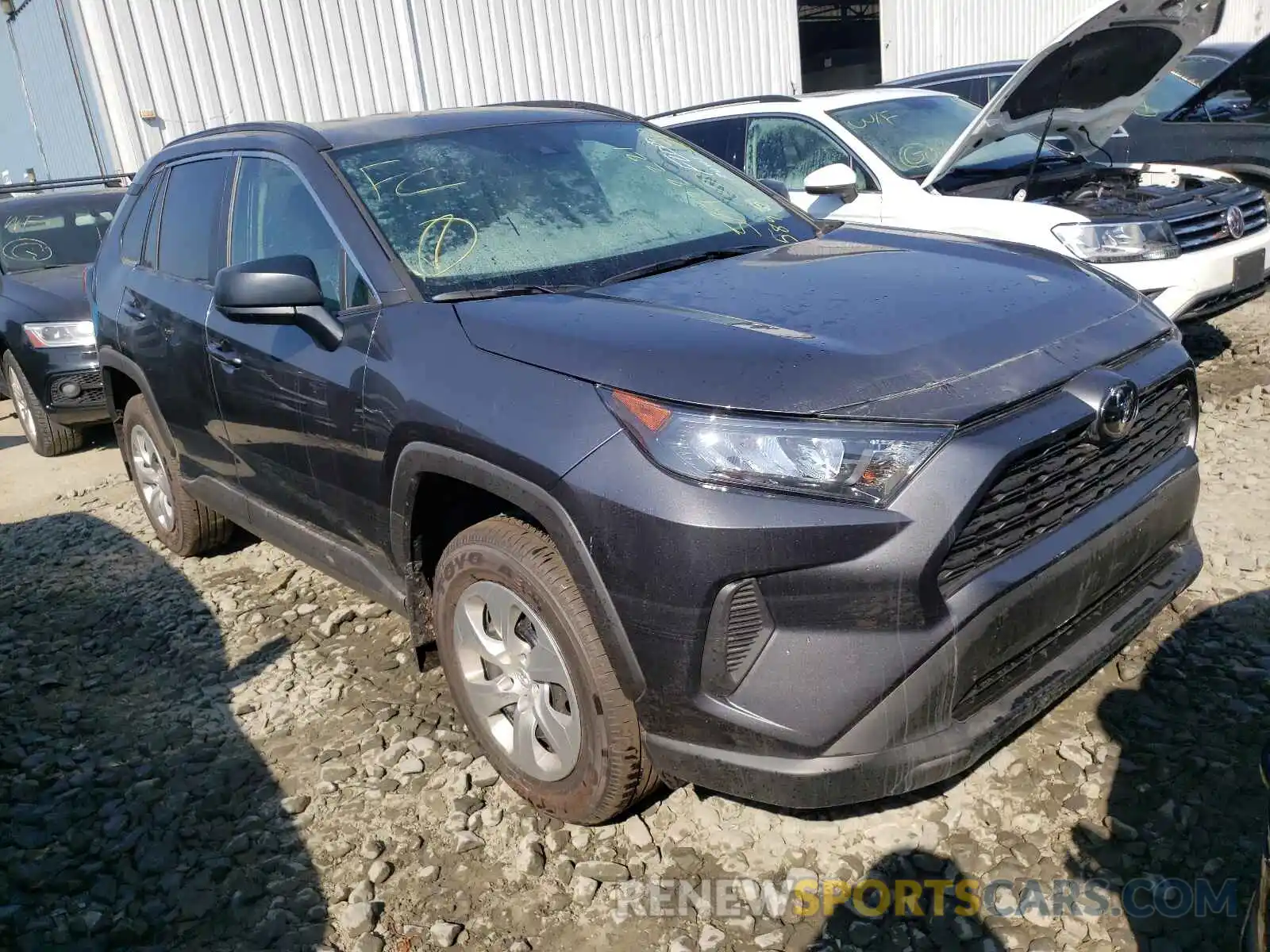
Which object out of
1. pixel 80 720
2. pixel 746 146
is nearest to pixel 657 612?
pixel 80 720

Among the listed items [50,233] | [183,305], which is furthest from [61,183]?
[183,305]

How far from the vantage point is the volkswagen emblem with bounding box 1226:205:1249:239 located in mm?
5098

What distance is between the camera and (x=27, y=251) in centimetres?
738

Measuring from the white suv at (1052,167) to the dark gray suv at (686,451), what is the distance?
1480 mm

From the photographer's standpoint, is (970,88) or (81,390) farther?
(970,88)

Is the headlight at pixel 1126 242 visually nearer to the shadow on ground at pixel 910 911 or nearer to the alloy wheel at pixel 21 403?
the shadow on ground at pixel 910 911

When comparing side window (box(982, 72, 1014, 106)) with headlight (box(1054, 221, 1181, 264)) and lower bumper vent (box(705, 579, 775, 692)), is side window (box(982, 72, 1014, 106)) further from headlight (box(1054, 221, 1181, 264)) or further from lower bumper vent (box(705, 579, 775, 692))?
lower bumper vent (box(705, 579, 775, 692))

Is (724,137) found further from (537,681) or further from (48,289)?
(537,681)

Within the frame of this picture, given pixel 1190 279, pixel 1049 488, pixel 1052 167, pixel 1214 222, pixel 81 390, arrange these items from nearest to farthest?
pixel 1049 488 < pixel 1190 279 < pixel 1214 222 < pixel 1052 167 < pixel 81 390

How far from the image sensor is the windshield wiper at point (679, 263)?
269 cm

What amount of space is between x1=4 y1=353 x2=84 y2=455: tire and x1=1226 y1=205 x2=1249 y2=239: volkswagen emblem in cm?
724

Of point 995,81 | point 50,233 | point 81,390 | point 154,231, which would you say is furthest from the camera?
point 995,81

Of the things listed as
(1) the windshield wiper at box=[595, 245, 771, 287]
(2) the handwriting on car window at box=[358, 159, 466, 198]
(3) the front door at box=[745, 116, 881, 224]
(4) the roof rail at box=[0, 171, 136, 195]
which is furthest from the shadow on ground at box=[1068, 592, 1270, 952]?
(4) the roof rail at box=[0, 171, 136, 195]

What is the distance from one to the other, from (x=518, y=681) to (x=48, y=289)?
5937mm
